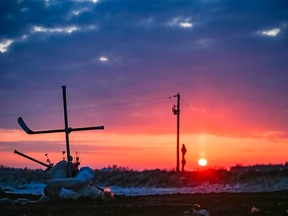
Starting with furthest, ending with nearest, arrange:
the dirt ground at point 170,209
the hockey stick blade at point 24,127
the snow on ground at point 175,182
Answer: the snow on ground at point 175,182 < the hockey stick blade at point 24,127 < the dirt ground at point 170,209

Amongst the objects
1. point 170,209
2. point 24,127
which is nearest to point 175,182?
point 24,127

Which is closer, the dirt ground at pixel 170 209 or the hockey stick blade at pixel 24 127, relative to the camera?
the dirt ground at pixel 170 209

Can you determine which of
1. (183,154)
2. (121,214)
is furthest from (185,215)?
(183,154)

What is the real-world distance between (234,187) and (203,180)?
5.17 m

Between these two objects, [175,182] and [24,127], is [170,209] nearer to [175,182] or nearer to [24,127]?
[24,127]

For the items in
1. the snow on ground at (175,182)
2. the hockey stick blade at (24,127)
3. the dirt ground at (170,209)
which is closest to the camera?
the dirt ground at (170,209)

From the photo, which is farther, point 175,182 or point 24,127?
point 175,182

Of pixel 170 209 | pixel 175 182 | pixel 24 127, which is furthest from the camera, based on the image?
pixel 175 182

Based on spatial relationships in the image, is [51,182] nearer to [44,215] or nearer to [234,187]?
[44,215]

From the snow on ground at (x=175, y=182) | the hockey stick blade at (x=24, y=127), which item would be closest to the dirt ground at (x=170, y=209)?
the hockey stick blade at (x=24, y=127)

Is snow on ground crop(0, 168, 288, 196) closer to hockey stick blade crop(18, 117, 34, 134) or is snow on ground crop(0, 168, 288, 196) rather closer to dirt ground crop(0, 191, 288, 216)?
hockey stick blade crop(18, 117, 34, 134)

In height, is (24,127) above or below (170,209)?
above

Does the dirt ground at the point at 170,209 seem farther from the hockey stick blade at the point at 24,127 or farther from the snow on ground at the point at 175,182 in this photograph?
the snow on ground at the point at 175,182

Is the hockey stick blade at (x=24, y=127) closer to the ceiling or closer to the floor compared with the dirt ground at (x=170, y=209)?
closer to the ceiling
